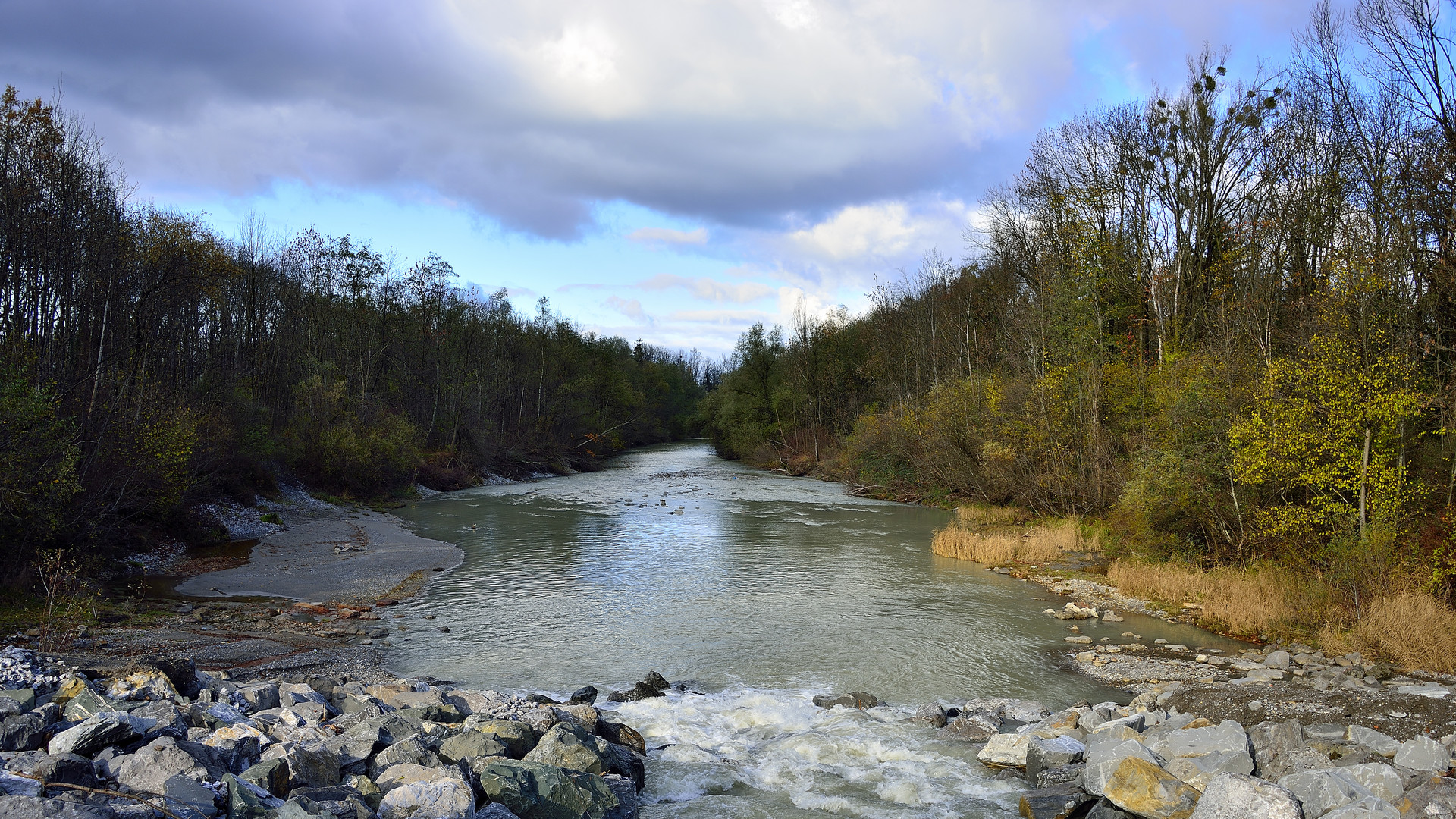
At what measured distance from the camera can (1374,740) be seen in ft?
28.6

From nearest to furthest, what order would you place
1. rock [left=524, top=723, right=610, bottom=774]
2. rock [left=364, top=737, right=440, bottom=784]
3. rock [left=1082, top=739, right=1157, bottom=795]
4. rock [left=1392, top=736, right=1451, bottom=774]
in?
rock [left=364, top=737, right=440, bottom=784]
rock [left=1392, top=736, right=1451, bottom=774]
rock [left=1082, top=739, right=1157, bottom=795]
rock [left=524, top=723, right=610, bottom=774]

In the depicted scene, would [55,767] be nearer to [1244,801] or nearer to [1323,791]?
[1244,801]

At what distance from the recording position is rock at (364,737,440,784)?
7.57 m

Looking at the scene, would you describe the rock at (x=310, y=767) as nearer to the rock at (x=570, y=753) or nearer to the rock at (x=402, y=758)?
the rock at (x=402, y=758)

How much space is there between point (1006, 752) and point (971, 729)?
1077 millimetres

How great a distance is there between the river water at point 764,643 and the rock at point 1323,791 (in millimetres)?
2648

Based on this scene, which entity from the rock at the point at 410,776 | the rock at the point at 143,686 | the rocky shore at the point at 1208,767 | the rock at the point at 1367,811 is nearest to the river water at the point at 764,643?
the rocky shore at the point at 1208,767

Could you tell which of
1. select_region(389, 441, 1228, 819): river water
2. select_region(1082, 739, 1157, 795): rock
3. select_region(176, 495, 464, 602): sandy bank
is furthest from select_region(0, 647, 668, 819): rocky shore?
select_region(176, 495, 464, 602): sandy bank

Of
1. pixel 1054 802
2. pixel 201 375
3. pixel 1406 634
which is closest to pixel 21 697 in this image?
pixel 1054 802

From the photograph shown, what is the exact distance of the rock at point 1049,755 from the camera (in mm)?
8992

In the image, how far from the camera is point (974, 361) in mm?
43219

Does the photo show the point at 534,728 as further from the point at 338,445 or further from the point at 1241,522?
the point at 338,445

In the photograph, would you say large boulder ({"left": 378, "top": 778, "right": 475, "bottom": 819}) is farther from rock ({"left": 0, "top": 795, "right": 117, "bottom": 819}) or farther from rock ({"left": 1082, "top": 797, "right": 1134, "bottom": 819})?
rock ({"left": 1082, "top": 797, "right": 1134, "bottom": 819})

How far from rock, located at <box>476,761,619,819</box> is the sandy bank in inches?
488
